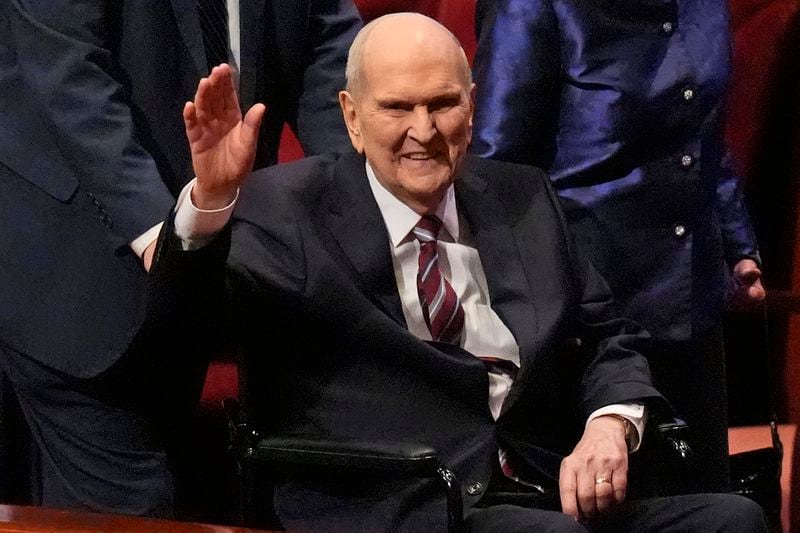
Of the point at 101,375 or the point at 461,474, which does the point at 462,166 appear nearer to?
the point at 461,474

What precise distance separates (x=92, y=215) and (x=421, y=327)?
450 mm

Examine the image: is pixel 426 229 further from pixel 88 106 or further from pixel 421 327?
pixel 88 106

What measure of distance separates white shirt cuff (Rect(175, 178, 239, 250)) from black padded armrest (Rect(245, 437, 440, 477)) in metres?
0.25

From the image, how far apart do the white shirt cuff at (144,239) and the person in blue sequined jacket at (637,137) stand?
0.50 metres

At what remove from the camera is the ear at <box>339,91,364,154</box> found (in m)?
1.76

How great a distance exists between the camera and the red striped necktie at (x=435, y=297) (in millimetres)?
1724

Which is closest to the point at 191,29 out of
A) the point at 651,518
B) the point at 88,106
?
the point at 88,106

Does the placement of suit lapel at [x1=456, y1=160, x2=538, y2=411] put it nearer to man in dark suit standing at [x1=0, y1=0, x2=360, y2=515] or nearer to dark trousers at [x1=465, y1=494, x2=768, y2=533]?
dark trousers at [x1=465, y1=494, x2=768, y2=533]

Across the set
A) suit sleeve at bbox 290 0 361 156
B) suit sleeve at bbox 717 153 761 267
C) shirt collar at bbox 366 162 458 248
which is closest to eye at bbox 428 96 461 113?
shirt collar at bbox 366 162 458 248

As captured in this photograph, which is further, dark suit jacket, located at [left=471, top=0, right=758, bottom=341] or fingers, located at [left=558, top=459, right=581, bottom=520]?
dark suit jacket, located at [left=471, top=0, right=758, bottom=341]

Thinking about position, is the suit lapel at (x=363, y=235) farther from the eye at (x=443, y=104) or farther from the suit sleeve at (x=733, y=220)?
the suit sleeve at (x=733, y=220)

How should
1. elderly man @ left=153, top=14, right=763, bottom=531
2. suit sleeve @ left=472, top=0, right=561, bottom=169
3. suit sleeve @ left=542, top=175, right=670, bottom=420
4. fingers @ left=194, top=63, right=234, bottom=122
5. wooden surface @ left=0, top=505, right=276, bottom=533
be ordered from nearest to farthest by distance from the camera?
wooden surface @ left=0, top=505, right=276, bottom=533, fingers @ left=194, top=63, right=234, bottom=122, elderly man @ left=153, top=14, right=763, bottom=531, suit sleeve @ left=542, top=175, right=670, bottom=420, suit sleeve @ left=472, top=0, right=561, bottom=169

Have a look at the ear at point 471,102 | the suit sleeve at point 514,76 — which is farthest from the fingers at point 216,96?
the suit sleeve at point 514,76

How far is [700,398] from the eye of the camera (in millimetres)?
2025
